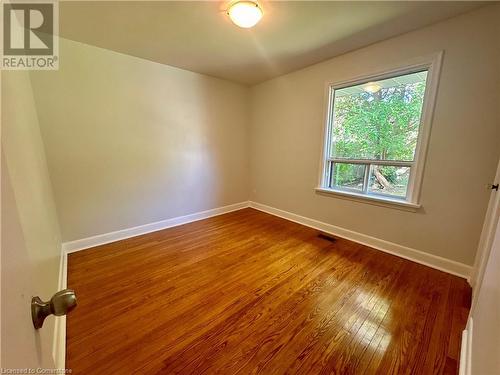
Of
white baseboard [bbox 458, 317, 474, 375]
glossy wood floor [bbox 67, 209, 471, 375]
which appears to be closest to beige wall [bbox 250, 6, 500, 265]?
glossy wood floor [bbox 67, 209, 471, 375]

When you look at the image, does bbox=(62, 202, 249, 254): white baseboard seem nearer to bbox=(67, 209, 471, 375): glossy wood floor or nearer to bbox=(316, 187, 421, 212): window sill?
bbox=(67, 209, 471, 375): glossy wood floor

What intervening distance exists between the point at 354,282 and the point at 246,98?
3448 millimetres

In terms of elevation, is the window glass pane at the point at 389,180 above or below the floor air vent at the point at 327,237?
above

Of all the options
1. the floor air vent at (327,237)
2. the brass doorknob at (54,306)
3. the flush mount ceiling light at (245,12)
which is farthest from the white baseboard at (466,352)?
the flush mount ceiling light at (245,12)

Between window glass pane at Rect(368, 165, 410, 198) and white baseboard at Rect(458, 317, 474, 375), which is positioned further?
window glass pane at Rect(368, 165, 410, 198)

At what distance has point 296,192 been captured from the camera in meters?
3.51

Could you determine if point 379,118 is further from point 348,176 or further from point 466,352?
point 466,352

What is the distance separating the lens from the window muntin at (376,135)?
2316 mm

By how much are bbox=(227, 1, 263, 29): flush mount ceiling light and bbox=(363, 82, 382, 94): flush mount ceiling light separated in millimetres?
1582

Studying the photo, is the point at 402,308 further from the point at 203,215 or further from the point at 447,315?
the point at 203,215

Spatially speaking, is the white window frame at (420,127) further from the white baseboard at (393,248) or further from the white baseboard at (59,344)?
the white baseboard at (59,344)

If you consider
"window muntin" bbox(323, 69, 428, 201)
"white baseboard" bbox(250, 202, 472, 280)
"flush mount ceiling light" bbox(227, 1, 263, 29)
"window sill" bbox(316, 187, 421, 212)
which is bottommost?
"white baseboard" bbox(250, 202, 472, 280)

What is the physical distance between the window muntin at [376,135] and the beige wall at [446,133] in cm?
17

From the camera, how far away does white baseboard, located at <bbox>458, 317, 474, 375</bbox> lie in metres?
1.17
